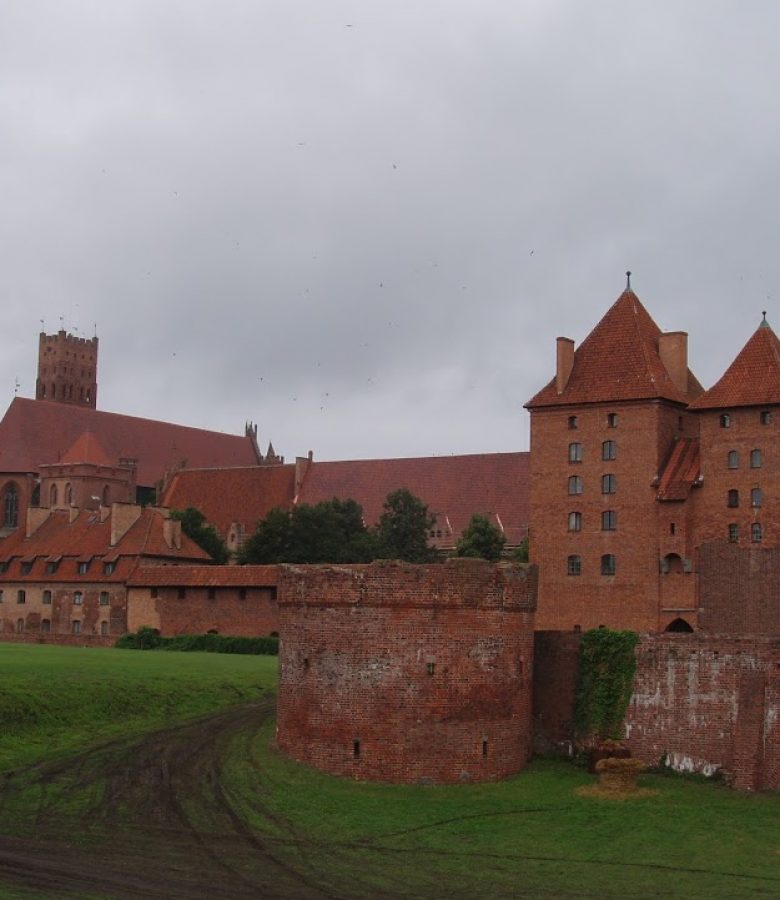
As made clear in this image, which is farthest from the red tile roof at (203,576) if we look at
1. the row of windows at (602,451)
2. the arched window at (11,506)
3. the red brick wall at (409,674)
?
the red brick wall at (409,674)

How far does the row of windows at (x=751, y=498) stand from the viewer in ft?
200

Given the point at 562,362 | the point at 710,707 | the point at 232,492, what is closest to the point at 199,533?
the point at 232,492

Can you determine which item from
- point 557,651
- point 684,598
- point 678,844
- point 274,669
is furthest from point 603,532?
point 678,844

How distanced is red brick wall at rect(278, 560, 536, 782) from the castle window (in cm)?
3347

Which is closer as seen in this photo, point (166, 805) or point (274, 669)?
point (166, 805)

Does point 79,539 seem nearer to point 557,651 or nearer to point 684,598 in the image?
point 684,598

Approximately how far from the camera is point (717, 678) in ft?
99.8

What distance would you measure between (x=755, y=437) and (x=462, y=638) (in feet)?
110

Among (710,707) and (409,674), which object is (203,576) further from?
(710,707)

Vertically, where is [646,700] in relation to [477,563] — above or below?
below

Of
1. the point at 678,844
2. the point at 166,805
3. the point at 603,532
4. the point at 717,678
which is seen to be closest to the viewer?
the point at 678,844

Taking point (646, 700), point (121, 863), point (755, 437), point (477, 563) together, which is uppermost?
point (755, 437)

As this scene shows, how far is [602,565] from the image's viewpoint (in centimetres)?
6494

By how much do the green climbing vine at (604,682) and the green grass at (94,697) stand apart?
1138 cm
